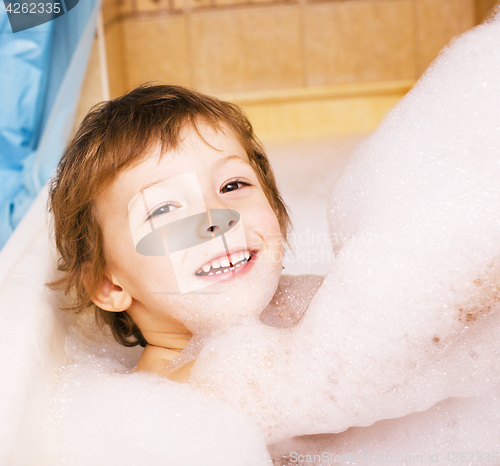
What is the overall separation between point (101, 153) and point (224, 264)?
0.80 ft

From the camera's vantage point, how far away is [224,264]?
28.5 inches

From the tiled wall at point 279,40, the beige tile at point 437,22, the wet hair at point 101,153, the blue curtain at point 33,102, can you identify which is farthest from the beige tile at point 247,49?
the wet hair at point 101,153

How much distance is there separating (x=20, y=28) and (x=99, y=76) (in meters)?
0.36

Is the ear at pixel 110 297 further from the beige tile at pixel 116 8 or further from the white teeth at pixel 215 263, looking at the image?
the beige tile at pixel 116 8

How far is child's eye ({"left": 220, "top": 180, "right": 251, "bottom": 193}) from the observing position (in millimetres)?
767

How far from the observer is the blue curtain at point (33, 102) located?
110cm

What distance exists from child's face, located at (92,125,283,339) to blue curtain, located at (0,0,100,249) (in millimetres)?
419

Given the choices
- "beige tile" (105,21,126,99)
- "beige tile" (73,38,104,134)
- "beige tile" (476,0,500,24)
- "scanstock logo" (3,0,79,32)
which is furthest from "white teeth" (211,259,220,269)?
"beige tile" (476,0,500,24)

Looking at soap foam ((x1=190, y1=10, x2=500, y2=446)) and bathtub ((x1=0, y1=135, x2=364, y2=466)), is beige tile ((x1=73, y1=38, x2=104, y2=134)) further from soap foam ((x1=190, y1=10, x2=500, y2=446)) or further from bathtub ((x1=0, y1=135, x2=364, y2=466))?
soap foam ((x1=190, y1=10, x2=500, y2=446))

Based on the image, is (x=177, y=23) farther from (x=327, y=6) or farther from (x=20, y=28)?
(x=20, y=28)

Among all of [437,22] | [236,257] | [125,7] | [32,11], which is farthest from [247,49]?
[236,257]

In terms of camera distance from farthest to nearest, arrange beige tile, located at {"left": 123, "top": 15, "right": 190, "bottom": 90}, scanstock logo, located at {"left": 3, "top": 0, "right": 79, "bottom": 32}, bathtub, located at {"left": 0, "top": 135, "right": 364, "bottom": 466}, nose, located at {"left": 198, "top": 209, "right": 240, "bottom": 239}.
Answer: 1. beige tile, located at {"left": 123, "top": 15, "right": 190, "bottom": 90}
2. scanstock logo, located at {"left": 3, "top": 0, "right": 79, "bottom": 32}
3. nose, located at {"left": 198, "top": 209, "right": 240, "bottom": 239}
4. bathtub, located at {"left": 0, "top": 135, "right": 364, "bottom": 466}

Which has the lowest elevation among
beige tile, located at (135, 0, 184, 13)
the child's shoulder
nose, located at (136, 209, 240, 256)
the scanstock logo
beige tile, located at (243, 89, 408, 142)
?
beige tile, located at (243, 89, 408, 142)

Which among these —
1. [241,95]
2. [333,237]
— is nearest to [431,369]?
[333,237]
